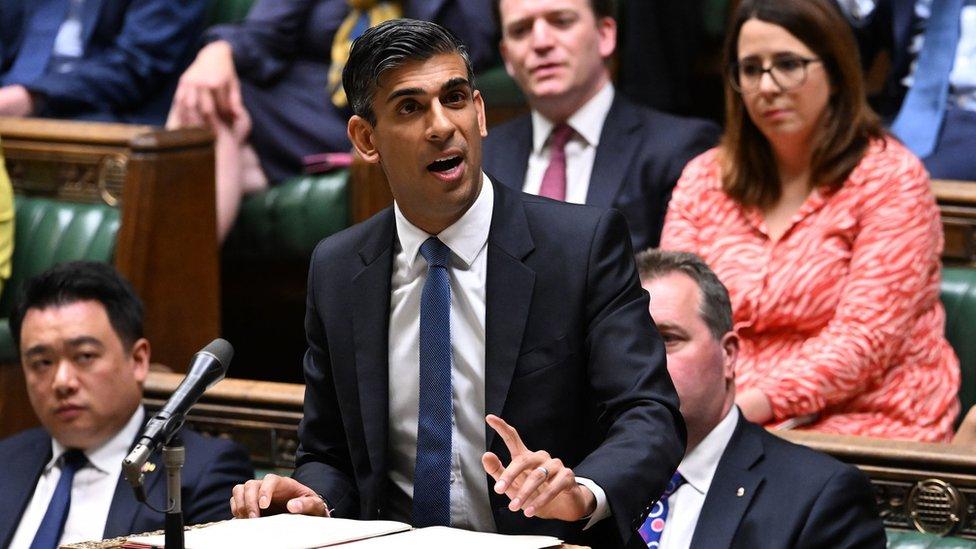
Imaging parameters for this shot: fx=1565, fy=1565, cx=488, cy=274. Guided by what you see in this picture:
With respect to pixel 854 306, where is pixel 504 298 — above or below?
above

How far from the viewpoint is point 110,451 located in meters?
2.05

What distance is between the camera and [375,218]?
4.42ft

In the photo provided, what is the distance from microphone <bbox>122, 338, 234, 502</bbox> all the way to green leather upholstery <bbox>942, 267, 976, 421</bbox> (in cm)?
128

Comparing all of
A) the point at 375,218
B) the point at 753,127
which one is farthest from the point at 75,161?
the point at 375,218

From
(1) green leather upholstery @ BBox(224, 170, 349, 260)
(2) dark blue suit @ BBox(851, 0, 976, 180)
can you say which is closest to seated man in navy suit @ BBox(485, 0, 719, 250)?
(2) dark blue suit @ BBox(851, 0, 976, 180)

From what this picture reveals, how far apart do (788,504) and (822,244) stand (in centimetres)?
53

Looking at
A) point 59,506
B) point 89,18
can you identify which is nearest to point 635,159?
point 59,506

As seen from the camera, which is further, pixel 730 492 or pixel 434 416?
pixel 730 492

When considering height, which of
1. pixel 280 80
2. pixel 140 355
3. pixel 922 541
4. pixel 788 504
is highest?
pixel 280 80

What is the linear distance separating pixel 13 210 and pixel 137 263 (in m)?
0.30

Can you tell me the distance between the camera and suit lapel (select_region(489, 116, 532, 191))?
7.72 feet

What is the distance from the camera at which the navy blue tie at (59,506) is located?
198 cm

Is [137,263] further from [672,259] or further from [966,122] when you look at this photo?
[966,122]

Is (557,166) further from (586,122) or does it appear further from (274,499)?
(274,499)
